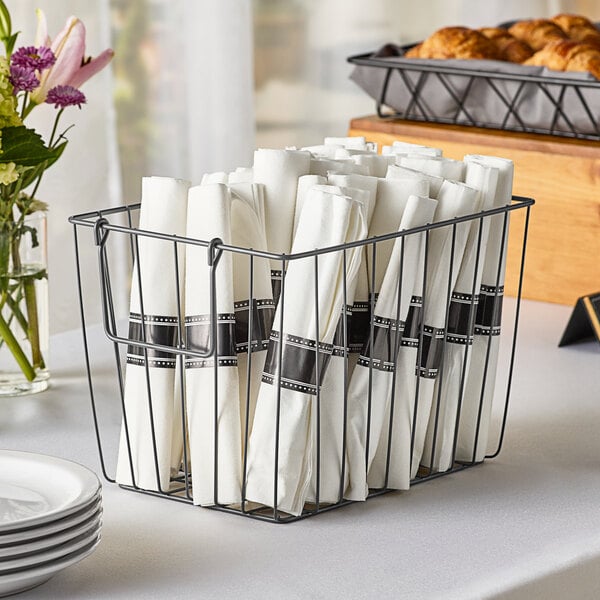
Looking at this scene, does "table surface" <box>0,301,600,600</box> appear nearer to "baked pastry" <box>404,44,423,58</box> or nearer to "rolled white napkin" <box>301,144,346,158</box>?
"rolled white napkin" <box>301,144,346,158</box>

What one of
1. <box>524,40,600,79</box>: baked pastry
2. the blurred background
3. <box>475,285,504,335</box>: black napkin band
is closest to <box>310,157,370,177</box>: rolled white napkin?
<box>475,285,504,335</box>: black napkin band

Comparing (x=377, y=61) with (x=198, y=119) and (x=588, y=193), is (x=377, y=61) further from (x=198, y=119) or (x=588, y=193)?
(x=198, y=119)

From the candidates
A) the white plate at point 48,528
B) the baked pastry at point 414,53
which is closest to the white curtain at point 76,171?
the baked pastry at point 414,53

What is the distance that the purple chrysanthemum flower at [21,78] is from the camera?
1016 mm

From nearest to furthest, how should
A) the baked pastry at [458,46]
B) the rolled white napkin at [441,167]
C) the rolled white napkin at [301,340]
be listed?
the rolled white napkin at [301,340] → the rolled white napkin at [441,167] → the baked pastry at [458,46]

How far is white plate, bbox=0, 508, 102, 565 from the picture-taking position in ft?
2.14

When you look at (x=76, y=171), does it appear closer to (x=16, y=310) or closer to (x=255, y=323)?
(x=16, y=310)

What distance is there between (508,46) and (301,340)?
3.34 ft

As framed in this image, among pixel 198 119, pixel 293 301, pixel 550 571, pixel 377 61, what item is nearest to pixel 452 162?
pixel 293 301

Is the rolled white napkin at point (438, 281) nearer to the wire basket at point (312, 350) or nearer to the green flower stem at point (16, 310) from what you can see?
the wire basket at point (312, 350)

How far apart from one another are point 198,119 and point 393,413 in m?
1.80

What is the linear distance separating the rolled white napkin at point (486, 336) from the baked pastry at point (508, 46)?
80 cm

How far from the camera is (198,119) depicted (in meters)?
2.54

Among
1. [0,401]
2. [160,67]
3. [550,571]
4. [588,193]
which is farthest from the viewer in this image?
[160,67]
